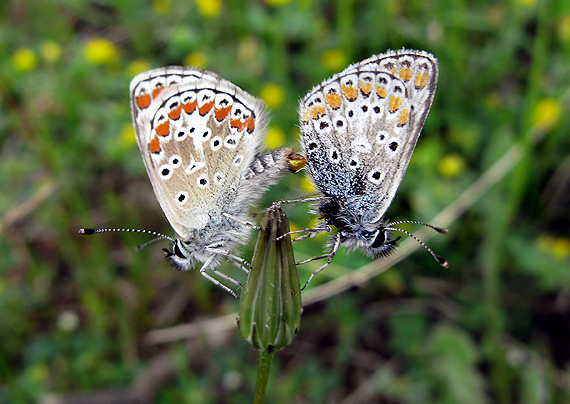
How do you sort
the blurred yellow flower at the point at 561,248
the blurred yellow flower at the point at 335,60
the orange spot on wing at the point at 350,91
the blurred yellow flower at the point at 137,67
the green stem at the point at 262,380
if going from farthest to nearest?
the blurred yellow flower at the point at 137,67 → the blurred yellow flower at the point at 335,60 → the blurred yellow flower at the point at 561,248 → the orange spot on wing at the point at 350,91 → the green stem at the point at 262,380

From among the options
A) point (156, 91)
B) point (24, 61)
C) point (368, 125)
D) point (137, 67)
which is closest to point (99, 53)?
point (137, 67)

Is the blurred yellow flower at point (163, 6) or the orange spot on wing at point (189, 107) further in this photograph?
the blurred yellow flower at point (163, 6)

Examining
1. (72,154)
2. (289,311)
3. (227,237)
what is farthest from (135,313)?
(289,311)

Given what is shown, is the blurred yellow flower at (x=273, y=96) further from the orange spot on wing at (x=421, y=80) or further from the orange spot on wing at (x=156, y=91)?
the orange spot on wing at (x=421, y=80)

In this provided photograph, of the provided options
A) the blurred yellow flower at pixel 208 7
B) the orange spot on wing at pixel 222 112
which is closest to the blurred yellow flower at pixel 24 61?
the blurred yellow flower at pixel 208 7

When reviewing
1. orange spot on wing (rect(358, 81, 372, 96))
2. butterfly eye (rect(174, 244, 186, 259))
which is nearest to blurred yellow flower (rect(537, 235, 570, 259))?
orange spot on wing (rect(358, 81, 372, 96))
